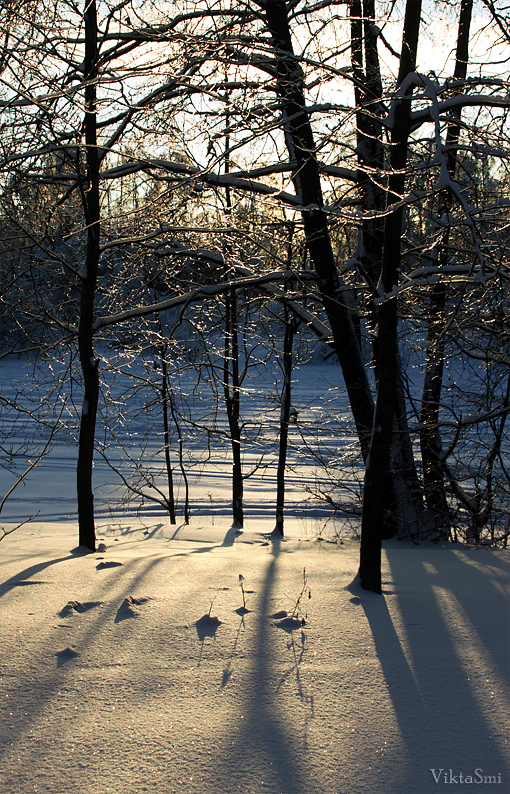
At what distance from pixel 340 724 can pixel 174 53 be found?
4.13 m

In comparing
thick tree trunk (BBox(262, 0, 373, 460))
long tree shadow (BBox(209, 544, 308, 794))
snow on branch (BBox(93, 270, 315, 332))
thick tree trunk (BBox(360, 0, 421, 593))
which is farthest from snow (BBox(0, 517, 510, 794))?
thick tree trunk (BBox(262, 0, 373, 460))

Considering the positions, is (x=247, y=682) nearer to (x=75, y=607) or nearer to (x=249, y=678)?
(x=249, y=678)

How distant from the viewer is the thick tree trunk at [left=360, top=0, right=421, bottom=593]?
3738 mm

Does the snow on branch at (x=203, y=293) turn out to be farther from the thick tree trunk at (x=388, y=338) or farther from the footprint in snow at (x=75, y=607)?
the footprint in snow at (x=75, y=607)

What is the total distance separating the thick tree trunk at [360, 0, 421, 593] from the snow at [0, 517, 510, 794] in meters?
0.43

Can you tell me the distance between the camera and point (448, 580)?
3740 millimetres

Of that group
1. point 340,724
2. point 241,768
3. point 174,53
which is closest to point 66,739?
point 241,768

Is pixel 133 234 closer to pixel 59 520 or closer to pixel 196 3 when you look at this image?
pixel 196 3

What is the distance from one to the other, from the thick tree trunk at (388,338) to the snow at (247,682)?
0.43m

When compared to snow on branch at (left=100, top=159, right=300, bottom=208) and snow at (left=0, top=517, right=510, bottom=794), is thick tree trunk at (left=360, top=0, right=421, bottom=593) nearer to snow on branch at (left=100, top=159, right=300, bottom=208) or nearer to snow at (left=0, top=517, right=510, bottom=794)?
snow at (left=0, top=517, right=510, bottom=794)

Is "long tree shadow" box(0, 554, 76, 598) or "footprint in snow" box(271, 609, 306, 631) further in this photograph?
"long tree shadow" box(0, 554, 76, 598)

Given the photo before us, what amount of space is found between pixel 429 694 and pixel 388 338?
2159 millimetres

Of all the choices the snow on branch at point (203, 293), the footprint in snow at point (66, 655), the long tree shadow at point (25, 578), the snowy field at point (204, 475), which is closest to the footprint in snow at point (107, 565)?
the long tree shadow at point (25, 578)

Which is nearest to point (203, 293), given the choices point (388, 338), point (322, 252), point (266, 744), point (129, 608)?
point (322, 252)
